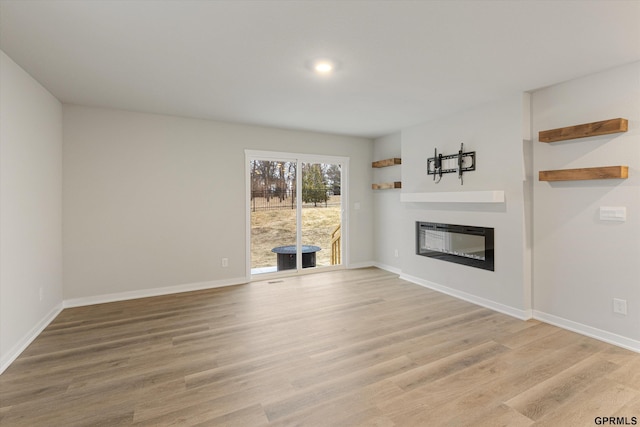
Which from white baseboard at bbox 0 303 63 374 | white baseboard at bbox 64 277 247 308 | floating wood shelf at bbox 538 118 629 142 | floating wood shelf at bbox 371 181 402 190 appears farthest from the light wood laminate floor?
floating wood shelf at bbox 371 181 402 190

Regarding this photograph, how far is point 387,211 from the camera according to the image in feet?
18.8

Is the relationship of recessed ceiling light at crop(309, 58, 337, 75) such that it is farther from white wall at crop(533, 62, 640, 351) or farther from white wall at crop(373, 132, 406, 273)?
white wall at crop(373, 132, 406, 273)

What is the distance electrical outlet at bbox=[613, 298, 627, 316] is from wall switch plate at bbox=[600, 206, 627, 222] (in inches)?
27.9

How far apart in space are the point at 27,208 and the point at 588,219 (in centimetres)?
516

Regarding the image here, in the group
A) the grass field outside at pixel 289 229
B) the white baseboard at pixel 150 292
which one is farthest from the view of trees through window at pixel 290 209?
the white baseboard at pixel 150 292

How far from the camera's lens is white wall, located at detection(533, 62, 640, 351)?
2715 millimetres

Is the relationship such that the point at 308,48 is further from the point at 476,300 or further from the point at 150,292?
the point at 150,292

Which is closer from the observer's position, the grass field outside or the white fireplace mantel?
the white fireplace mantel

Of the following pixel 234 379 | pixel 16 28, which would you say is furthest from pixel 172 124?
pixel 234 379

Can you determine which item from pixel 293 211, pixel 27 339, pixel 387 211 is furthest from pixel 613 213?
pixel 27 339

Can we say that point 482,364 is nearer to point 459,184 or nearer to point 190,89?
point 459,184

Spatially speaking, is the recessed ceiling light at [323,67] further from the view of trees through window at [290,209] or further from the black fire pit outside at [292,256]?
the black fire pit outside at [292,256]

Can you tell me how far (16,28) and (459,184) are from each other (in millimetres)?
4412

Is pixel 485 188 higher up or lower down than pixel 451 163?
lower down
